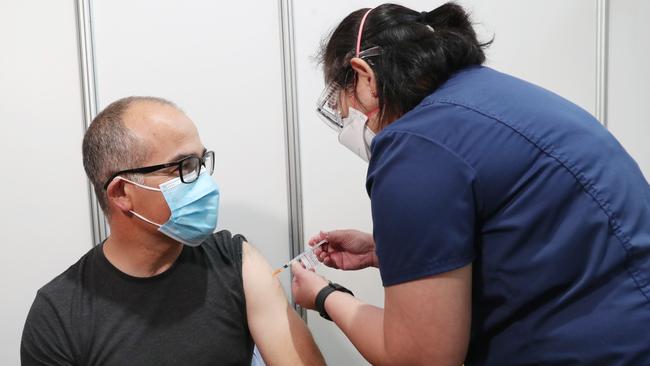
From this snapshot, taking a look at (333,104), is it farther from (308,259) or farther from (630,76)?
(630,76)

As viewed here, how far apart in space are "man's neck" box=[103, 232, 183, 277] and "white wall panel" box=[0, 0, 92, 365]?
451 mm

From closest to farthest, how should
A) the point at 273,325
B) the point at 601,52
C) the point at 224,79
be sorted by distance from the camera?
the point at 273,325
the point at 224,79
the point at 601,52

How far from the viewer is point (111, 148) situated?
128cm

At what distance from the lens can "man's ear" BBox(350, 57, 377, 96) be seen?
3.29 feet

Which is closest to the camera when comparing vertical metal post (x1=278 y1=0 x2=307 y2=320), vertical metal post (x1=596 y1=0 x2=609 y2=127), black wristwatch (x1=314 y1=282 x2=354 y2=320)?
black wristwatch (x1=314 y1=282 x2=354 y2=320)

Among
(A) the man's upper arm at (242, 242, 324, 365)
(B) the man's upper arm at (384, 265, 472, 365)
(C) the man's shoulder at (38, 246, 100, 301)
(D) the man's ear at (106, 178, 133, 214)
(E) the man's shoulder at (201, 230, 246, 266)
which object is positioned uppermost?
(D) the man's ear at (106, 178, 133, 214)

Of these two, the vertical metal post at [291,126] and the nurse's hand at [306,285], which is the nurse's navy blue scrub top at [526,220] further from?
the vertical metal post at [291,126]

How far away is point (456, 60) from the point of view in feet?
3.23

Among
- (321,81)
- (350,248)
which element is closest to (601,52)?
(321,81)

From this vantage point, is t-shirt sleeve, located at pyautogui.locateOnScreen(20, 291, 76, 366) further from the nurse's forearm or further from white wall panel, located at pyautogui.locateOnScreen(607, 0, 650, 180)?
white wall panel, located at pyautogui.locateOnScreen(607, 0, 650, 180)

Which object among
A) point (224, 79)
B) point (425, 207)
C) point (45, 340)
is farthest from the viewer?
point (224, 79)

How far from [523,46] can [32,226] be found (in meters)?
1.82

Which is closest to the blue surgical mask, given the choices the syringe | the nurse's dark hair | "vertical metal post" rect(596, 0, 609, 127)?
the syringe

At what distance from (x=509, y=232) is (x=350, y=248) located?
648mm
